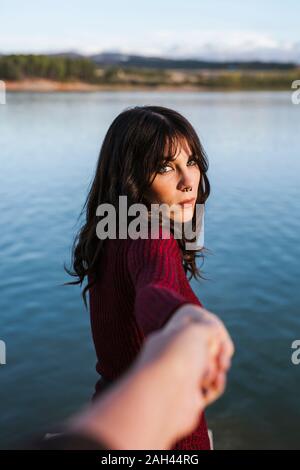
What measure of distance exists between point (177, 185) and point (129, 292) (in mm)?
420

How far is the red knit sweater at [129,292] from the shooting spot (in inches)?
49.6

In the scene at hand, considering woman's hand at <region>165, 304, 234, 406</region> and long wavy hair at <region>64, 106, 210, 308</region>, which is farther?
long wavy hair at <region>64, 106, 210, 308</region>

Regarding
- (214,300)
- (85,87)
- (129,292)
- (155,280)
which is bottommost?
→ (85,87)

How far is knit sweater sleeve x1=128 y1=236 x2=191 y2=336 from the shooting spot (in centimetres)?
101

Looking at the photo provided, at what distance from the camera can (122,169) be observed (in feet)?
5.86

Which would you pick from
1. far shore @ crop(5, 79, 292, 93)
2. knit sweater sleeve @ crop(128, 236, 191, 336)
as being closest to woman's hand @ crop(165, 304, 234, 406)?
knit sweater sleeve @ crop(128, 236, 191, 336)

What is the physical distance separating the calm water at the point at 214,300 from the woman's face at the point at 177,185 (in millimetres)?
4045

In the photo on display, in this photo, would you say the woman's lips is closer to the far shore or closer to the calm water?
the calm water

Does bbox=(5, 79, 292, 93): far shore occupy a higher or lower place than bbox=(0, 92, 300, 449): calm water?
lower

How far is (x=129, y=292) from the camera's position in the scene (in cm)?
160

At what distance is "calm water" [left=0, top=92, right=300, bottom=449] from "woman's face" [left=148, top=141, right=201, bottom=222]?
404 cm

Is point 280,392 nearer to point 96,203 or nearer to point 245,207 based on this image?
point 96,203

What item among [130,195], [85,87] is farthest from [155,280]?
[85,87]

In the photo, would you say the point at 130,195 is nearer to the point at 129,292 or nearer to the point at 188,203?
the point at 188,203
